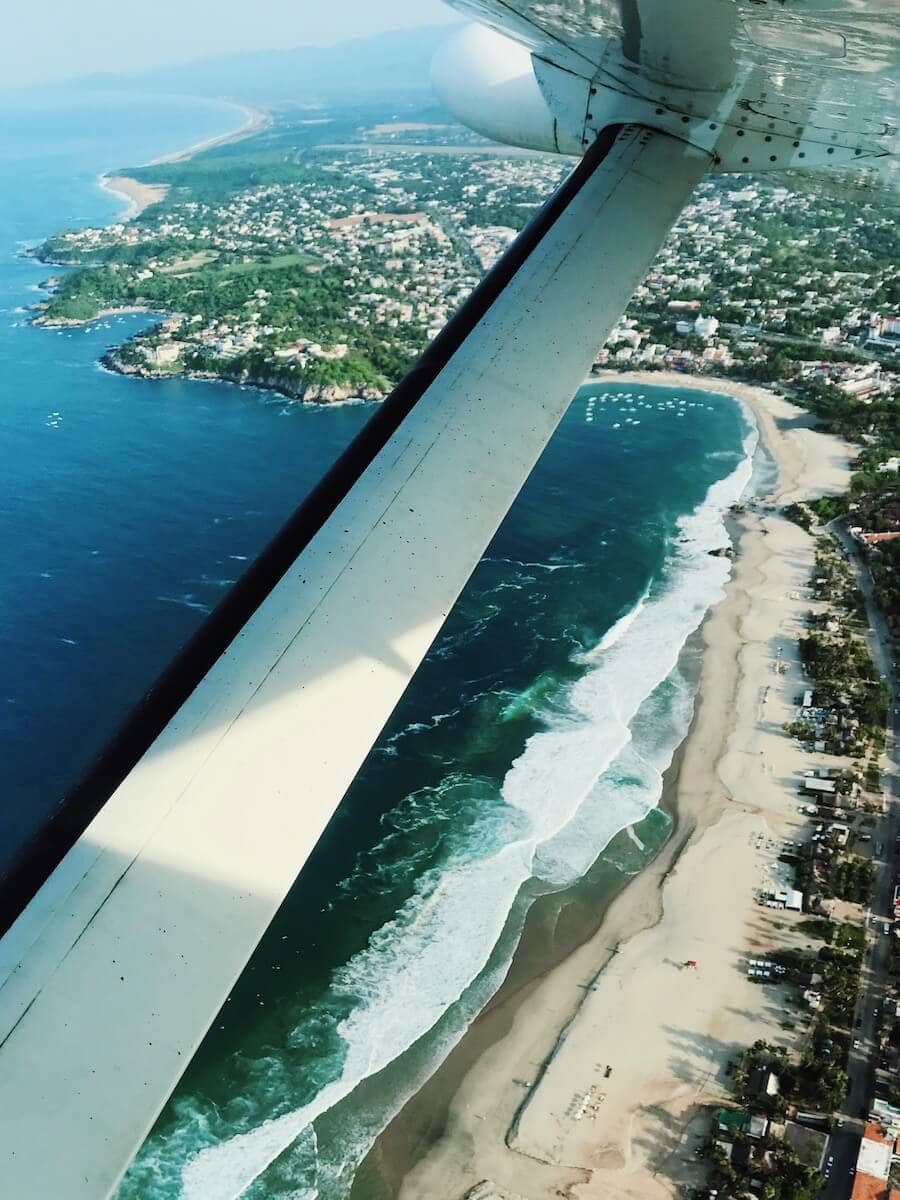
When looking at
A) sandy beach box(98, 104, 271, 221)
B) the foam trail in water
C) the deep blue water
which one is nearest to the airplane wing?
the deep blue water

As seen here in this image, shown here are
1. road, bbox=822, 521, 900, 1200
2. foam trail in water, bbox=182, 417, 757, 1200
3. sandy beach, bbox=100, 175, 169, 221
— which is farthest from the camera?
sandy beach, bbox=100, 175, 169, 221

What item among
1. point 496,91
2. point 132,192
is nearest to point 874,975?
point 496,91

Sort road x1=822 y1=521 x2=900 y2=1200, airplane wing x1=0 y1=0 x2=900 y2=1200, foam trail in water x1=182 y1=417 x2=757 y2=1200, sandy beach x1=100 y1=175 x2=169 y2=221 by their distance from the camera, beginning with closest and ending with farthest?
1. airplane wing x1=0 y1=0 x2=900 y2=1200
2. road x1=822 y1=521 x2=900 y2=1200
3. foam trail in water x1=182 y1=417 x2=757 y2=1200
4. sandy beach x1=100 y1=175 x2=169 y2=221

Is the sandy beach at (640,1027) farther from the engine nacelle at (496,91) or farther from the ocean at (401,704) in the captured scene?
the engine nacelle at (496,91)

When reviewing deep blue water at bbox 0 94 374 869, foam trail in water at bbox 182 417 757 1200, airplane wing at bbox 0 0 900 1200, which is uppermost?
airplane wing at bbox 0 0 900 1200

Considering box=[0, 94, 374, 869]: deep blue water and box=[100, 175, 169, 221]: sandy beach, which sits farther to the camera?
box=[100, 175, 169, 221]: sandy beach

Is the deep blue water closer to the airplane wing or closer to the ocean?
the ocean

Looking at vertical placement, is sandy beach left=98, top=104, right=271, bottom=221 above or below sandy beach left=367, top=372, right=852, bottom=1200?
above
